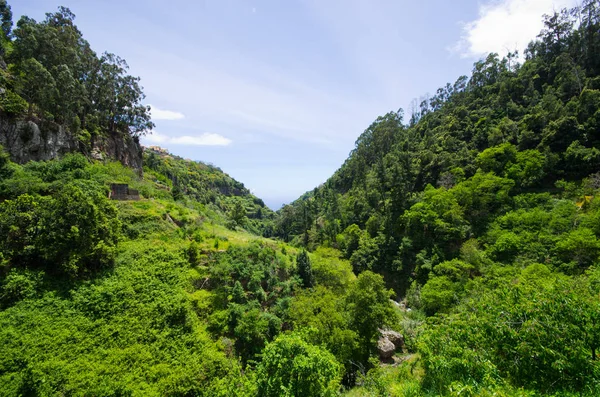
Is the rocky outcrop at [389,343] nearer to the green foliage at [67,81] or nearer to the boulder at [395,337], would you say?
the boulder at [395,337]

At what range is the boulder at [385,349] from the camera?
72.0 ft

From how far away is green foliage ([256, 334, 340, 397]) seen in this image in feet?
33.8

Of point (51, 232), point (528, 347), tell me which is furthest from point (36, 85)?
point (528, 347)

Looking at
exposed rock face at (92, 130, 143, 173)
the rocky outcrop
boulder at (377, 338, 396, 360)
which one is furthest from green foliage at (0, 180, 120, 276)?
exposed rock face at (92, 130, 143, 173)

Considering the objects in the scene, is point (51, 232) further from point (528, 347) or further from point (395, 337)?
point (395, 337)

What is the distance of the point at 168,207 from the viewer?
28.3m

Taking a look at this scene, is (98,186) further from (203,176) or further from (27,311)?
(203,176)

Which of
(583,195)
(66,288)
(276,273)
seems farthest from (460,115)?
(66,288)

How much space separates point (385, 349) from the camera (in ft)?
72.1

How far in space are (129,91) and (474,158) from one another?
65.5 meters

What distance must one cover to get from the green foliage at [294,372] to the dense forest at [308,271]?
74 millimetres

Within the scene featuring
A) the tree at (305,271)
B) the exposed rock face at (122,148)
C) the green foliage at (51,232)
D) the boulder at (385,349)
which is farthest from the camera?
the exposed rock face at (122,148)

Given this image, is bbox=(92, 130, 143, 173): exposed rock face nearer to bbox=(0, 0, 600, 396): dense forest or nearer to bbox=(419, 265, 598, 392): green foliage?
bbox=(0, 0, 600, 396): dense forest

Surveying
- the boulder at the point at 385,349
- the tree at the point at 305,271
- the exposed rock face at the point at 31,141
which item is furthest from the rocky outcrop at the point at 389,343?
the exposed rock face at the point at 31,141
